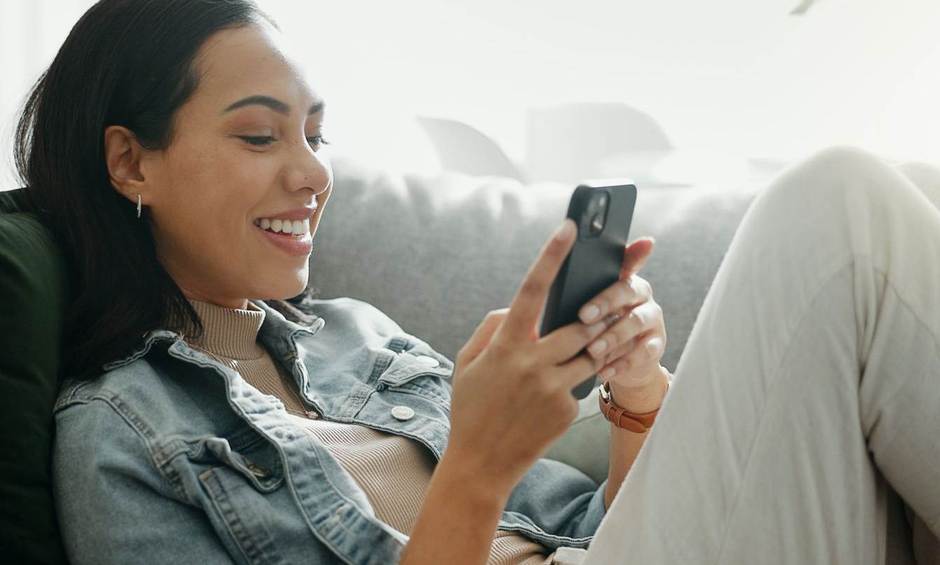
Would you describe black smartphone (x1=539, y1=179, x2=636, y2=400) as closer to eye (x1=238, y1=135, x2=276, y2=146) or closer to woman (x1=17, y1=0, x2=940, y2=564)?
woman (x1=17, y1=0, x2=940, y2=564)

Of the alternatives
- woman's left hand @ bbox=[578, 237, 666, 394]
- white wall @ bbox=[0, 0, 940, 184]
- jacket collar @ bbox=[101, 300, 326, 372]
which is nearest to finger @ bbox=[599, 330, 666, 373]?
woman's left hand @ bbox=[578, 237, 666, 394]

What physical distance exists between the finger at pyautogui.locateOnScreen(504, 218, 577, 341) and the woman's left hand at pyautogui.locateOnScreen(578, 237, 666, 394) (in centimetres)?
8

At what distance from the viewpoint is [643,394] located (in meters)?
1.08

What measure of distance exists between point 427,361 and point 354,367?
0.32 feet

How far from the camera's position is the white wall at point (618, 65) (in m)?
2.10

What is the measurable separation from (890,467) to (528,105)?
1.66m

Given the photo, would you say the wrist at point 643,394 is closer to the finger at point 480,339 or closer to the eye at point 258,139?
the finger at point 480,339

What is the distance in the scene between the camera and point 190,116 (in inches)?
41.8

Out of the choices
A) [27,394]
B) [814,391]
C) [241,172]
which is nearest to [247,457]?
[27,394]

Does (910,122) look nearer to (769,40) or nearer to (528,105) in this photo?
(769,40)

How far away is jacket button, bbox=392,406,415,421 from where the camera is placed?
1160 mm

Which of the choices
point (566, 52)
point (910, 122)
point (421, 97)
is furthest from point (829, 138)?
point (421, 97)

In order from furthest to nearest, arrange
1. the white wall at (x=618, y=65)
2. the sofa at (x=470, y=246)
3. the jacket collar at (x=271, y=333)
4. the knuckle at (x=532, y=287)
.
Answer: the white wall at (x=618, y=65) < the sofa at (x=470, y=246) < the jacket collar at (x=271, y=333) < the knuckle at (x=532, y=287)

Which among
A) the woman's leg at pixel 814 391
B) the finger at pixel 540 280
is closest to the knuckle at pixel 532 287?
the finger at pixel 540 280
